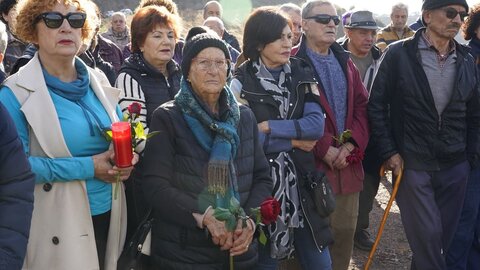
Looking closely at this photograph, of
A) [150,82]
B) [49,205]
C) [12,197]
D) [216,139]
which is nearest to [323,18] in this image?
[150,82]

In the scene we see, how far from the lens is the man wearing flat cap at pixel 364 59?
5266mm

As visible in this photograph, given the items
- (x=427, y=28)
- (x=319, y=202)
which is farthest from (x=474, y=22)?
(x=319, y=202)

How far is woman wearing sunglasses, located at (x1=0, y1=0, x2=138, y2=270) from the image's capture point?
2713 millimetres

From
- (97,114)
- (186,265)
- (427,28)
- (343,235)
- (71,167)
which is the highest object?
(427,28)

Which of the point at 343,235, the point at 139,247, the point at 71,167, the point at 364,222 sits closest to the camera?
the point at 71,167

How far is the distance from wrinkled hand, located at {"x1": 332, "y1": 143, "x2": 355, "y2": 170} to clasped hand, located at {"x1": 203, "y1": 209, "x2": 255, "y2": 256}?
1320 mm

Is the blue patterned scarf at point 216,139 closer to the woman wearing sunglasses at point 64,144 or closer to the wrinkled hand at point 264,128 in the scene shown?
the woman wearing sunglasses at point 64,144

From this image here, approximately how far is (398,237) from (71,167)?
4.36 meters

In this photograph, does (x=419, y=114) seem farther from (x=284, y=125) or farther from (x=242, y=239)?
(x=242, y=239)

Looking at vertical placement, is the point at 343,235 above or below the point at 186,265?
below

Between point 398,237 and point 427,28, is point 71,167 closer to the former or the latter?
point 427,28

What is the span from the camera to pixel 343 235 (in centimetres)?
417

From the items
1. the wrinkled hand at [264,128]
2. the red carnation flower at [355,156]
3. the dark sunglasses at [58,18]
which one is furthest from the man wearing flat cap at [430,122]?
the dark sunglasses at [58,18]

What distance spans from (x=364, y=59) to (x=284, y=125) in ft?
8.38
